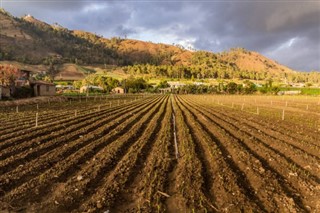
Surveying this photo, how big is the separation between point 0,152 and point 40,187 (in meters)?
4.71

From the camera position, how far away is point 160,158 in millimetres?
11125

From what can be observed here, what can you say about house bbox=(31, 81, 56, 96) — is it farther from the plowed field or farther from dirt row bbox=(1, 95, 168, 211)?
dirt row bbox=(1, 95, 168, 211)

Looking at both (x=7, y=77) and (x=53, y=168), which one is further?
(x=7, y=77)

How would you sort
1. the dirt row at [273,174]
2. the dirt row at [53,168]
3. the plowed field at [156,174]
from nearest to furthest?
the plowed field at [156,174]
the dirt row at [273,174]
the dirt row at [53,168]

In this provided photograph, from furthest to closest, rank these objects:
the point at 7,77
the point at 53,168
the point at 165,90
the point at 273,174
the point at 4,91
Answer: the point at 165,90
the point at 7,77
the point at 4,91
the point at 53,168
the point at 273,174

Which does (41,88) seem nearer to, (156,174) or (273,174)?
(156,174)

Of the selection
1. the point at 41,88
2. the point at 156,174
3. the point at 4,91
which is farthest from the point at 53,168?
the point at 41,88

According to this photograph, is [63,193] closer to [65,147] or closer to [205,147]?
[65,147]

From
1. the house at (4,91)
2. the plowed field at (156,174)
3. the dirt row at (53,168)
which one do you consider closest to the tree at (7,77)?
the house at (4,91)

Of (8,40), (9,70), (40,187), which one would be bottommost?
(40,187)

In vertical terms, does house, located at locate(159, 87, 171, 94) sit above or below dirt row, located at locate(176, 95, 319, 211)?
below

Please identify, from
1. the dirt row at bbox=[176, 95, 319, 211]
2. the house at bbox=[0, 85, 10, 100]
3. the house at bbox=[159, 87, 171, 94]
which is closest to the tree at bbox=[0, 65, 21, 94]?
the house at bbox=[0, 85, 10, 100]

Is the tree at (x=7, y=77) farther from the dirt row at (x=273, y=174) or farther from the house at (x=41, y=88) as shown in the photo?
the dirt row at (x=273, y=174)

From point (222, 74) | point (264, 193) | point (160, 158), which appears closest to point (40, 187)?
point (160, 158)
